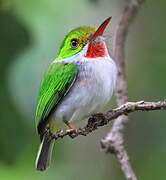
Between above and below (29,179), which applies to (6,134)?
above

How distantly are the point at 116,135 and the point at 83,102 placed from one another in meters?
0.27

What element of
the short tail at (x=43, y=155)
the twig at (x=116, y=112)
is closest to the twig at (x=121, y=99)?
the twig at (x=116, y=112)

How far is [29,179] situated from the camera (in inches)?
167

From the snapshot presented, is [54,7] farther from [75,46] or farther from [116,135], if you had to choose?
[116,135]

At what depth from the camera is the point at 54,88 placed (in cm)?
347

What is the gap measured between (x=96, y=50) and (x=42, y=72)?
77 centimetres

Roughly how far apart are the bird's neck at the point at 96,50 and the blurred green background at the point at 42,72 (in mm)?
553

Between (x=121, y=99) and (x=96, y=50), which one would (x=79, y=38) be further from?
(x=121, y=99)

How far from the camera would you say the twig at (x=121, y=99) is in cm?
317

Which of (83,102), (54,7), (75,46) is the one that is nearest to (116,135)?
(83,102)

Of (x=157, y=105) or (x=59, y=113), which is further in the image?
(x=59, y=113)

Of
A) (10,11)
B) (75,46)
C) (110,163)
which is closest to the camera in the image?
(75,46)

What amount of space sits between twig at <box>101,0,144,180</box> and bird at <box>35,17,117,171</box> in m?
0.14

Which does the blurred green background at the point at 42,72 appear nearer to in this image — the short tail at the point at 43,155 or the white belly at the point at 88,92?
the short tail at the point at 43,155
